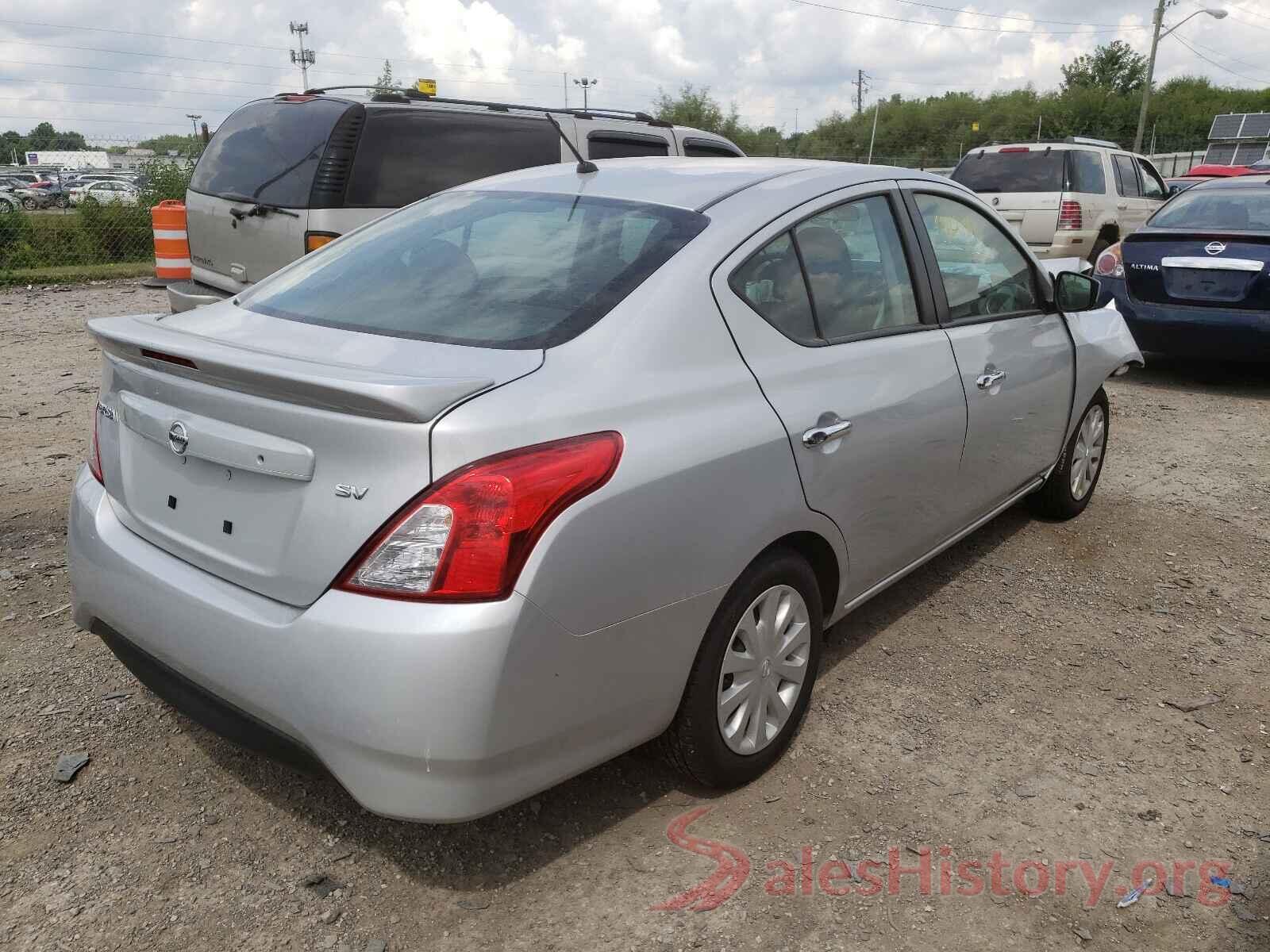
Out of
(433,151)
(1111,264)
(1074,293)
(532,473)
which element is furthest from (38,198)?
(532,473)

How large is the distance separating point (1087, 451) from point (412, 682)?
157 inches

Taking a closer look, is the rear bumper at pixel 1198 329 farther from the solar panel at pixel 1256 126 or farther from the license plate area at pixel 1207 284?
the solar panel at pixel 1256 126

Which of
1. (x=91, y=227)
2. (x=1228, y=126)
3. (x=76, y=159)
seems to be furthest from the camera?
(x=1228, y=126)

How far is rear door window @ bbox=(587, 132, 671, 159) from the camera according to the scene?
7773mm

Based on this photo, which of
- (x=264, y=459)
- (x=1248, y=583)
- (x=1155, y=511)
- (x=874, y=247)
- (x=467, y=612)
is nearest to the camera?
(x=467, y=612)

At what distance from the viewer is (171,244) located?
7.75 metres

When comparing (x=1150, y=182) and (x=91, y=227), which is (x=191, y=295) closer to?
(x=91, y=227)

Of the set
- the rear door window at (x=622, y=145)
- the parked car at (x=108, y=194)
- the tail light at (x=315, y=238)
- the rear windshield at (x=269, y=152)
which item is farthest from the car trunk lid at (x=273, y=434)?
the parked car at (x=108, y=194)

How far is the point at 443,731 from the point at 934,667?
6.95 ft

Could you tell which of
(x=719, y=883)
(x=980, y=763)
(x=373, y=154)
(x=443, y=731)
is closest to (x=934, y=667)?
(x=980, y=763)

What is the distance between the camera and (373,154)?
6254mm

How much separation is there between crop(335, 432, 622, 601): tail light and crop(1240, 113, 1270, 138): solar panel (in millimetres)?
32267

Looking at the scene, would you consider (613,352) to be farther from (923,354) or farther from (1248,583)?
(1248,583)

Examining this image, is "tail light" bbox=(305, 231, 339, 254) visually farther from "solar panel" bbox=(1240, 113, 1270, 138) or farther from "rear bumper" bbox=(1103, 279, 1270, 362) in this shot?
"solar panel" bbox=(1240, 113, 1270, 138)
